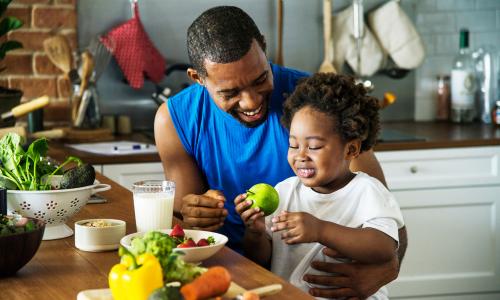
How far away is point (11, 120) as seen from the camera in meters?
3.67

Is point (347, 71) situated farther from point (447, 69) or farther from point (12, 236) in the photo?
point (12, 236)

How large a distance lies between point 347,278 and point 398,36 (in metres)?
2.56

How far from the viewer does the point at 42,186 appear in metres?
2.16

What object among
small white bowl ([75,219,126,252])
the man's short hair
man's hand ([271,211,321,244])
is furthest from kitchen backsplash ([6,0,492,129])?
man's hand ([271,211,321,244])

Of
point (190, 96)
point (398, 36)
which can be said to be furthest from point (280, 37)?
point (190, 96)

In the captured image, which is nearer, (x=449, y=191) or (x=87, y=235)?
(x=87, y=235)

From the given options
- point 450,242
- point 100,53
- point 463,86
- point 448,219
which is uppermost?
point 100,53

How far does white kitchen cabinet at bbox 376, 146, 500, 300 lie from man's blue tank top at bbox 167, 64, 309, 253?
1.43 meters

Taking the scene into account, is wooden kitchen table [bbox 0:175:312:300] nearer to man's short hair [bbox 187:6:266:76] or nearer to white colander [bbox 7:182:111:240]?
white colander [bbox 7:182:111:240]

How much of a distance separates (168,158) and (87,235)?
837 millimetres

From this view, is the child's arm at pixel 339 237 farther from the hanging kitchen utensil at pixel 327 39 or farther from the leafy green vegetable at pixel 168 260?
the hanging kitchen utensil at pixel 327 39

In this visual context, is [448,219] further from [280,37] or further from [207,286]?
[207,286]

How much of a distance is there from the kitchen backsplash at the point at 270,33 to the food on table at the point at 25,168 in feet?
7.32

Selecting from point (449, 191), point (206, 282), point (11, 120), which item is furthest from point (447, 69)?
point (206, 282)
